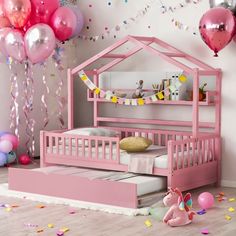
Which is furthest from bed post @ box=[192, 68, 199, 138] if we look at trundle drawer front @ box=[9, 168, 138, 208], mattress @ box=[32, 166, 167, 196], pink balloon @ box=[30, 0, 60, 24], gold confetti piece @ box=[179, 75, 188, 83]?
pink balloon @ box=[30, 0, 60, 24]

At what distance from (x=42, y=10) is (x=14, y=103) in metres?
1.32

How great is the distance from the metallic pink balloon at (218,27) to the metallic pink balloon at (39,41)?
4.78 feet

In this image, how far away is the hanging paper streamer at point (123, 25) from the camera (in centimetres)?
608

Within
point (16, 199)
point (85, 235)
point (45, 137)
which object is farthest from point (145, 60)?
point (85, 235)

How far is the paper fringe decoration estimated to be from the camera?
6.49 meters

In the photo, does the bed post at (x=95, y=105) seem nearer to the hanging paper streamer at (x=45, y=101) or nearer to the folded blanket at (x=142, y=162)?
the hanging paper streamer at (x=45, y=101)

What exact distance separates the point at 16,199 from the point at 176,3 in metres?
2.53

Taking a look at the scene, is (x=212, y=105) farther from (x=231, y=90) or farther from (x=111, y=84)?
(x=111, y=84)

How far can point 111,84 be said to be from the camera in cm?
638

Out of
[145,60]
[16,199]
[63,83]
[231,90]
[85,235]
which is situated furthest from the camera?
[63,83]

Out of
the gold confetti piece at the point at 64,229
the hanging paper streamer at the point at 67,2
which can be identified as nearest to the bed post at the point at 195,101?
the gold confetti piece at the point at 64,229

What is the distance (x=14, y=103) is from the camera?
Result: 6.54m

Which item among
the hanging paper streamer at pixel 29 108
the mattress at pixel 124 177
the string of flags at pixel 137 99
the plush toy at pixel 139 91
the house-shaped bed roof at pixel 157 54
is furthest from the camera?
the hanging paper streamer at pixel 29 108

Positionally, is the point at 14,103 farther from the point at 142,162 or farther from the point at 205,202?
the point at 205,202
